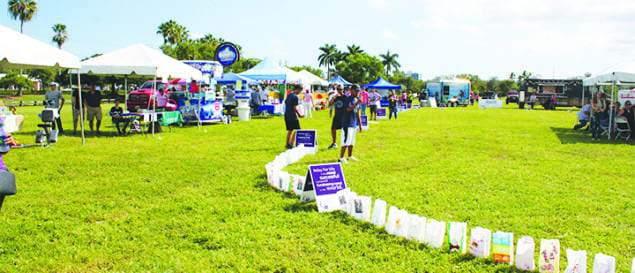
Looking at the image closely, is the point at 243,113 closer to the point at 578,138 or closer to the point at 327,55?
the point at 578,138

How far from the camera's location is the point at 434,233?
4523mm

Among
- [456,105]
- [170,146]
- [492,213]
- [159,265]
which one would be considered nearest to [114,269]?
[159,265]

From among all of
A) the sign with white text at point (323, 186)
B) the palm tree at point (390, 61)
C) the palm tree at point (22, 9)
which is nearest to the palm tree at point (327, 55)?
the palm tree at point (390, 61)

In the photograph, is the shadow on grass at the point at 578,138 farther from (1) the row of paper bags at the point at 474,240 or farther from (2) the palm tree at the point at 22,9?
(2) the palm tree at the point at 22,9

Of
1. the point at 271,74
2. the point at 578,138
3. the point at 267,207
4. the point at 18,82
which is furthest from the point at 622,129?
the point at 18,82

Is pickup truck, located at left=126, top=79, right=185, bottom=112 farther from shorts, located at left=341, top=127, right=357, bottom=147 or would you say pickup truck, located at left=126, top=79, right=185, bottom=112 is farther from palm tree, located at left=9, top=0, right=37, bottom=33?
palm tree, located at left=9, top=0, right=37, bottom=33

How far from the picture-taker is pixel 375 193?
6.65 meters

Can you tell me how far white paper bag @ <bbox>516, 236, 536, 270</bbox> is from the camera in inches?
156

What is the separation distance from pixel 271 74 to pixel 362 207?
72.8 feet

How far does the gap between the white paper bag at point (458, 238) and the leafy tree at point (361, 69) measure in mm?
75943

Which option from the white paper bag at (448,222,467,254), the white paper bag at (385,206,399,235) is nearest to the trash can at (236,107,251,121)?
the white paper bag at (385,206,399,235)

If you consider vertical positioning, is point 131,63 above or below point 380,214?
above

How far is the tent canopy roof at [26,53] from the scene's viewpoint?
8.25 meters

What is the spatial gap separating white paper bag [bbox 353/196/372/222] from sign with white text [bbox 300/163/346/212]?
0.45 metres
